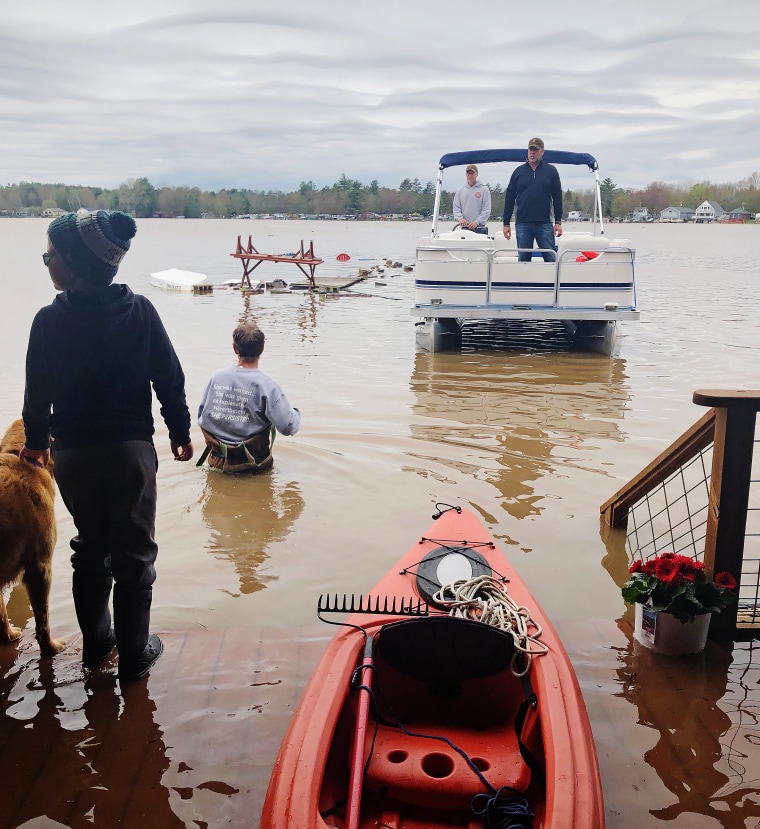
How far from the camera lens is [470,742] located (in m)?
2.77

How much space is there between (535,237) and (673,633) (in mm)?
8883

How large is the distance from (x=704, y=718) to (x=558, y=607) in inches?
44.3

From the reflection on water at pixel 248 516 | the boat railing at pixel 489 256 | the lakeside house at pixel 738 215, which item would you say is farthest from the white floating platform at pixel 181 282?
the lakeside house at pixel 738 215

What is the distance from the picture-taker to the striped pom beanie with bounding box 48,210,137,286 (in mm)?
2998

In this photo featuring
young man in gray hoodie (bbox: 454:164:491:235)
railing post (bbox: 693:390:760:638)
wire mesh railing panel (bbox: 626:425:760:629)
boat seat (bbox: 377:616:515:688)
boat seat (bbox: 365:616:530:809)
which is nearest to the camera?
boat seat (bbox: 365:616:530:809)

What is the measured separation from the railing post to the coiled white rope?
105 centimetres

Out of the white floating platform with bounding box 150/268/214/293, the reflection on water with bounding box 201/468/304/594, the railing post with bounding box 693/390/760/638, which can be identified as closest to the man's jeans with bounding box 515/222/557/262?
the reflection on water with bounding box 201/468/304/594

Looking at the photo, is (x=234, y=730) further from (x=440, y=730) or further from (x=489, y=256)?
(x=489, y=256)

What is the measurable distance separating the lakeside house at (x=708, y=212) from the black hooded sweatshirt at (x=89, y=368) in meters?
173

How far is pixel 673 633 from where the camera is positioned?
3637mm

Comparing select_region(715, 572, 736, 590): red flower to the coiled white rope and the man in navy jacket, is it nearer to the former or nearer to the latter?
the coiled white rope

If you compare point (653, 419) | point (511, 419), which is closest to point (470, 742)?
point (511, 419)

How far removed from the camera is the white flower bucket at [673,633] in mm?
3611

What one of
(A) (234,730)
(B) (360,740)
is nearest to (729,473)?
(B) (360,740)
